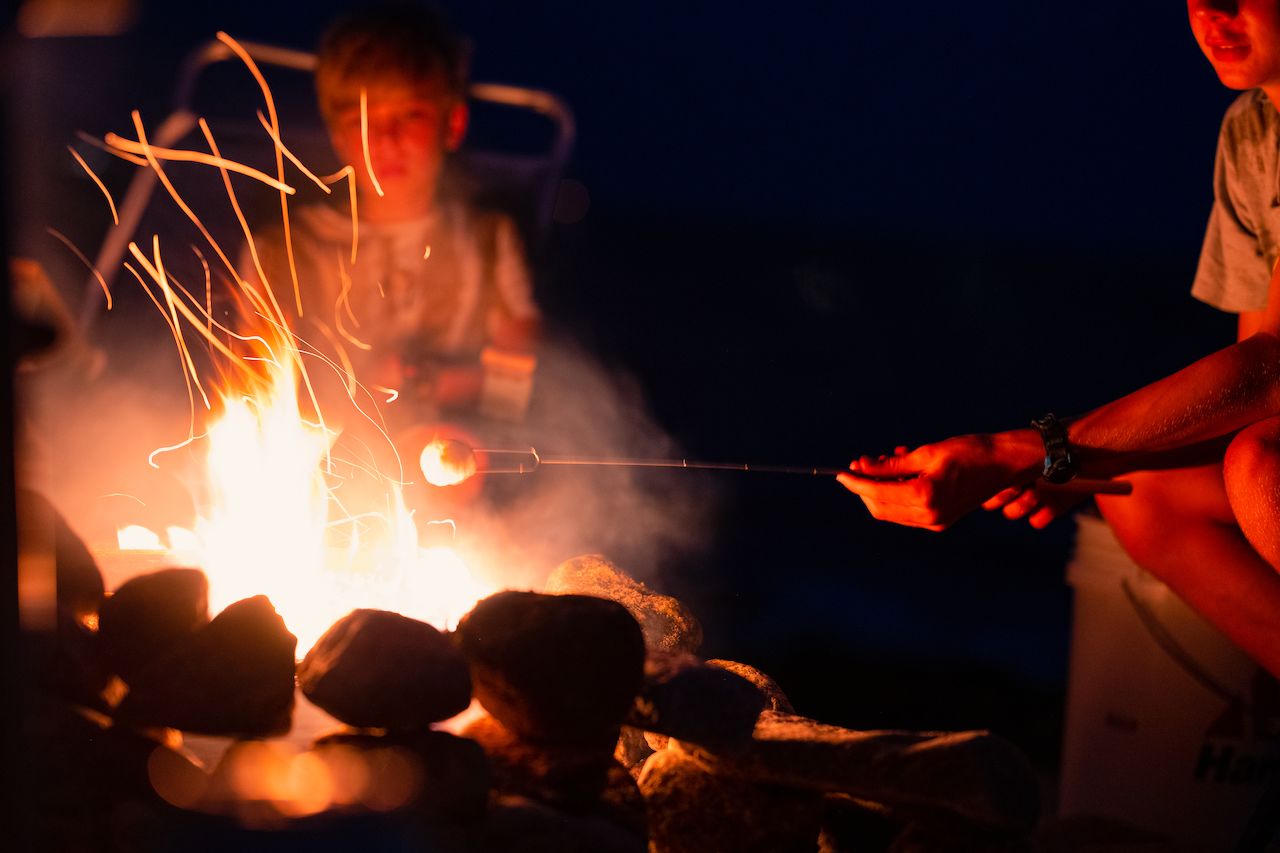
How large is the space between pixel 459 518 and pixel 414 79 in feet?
5.36

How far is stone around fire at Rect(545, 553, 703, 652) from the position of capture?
2541mm

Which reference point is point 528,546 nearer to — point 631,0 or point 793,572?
point 793,572

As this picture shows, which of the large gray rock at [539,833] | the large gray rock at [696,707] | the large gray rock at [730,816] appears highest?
the large gray rock at [696,707]

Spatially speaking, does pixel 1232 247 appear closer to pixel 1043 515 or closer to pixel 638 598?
pixel 1043 515

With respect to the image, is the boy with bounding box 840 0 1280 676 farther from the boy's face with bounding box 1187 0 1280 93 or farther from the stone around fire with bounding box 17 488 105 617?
the stone around fire with bounding box 17 488 105 617

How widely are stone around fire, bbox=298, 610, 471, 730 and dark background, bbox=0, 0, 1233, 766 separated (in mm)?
796

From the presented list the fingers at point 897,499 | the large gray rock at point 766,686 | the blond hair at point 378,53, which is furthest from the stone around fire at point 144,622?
the blond hair at point 378,53

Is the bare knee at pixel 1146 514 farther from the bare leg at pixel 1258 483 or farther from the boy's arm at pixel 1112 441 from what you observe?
the bare leg at pixel 1258 483

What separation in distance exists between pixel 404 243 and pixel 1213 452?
117 inches

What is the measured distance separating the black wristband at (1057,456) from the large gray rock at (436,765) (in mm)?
1366

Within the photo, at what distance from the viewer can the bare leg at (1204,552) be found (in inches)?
91.7

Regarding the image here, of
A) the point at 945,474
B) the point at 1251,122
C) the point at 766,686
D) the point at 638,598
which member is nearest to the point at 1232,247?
the point at 1251,122

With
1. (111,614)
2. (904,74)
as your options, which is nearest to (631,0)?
(904,74)

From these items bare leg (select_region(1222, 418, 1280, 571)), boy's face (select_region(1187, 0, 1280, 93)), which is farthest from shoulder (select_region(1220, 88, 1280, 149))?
bare leg (select_region(1222, 418, 1280, 571))
